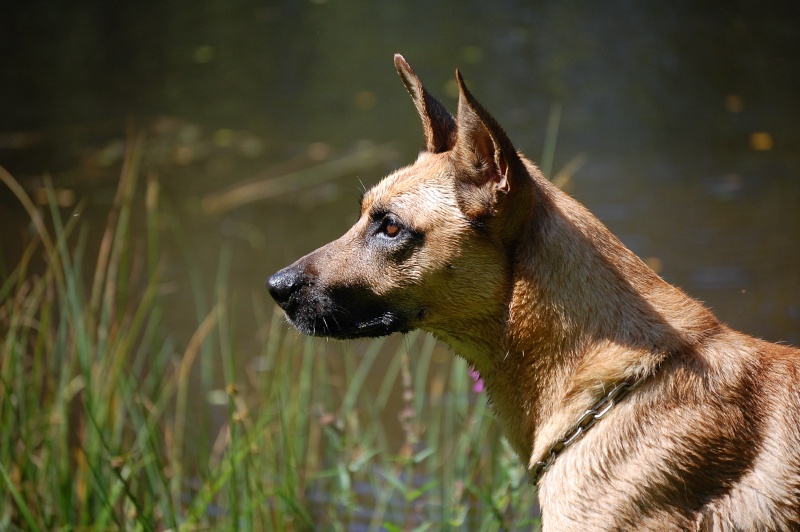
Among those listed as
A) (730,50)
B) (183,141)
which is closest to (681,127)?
(730,50)

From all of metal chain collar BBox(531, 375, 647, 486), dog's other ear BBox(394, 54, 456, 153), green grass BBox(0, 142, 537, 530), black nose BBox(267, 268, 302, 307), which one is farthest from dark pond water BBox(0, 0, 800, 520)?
metal chain collar BBox(531, 375, 647, 486)

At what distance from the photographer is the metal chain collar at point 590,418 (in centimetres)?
283

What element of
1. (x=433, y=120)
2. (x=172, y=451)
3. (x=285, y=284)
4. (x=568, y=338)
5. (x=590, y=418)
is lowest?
(x=172, y=451)

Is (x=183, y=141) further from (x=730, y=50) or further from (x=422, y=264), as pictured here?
(x=422, y=264)

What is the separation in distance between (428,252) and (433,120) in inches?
24.2

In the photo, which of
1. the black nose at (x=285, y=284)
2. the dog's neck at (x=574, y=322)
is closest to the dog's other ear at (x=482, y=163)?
the dog's neck at (x=574, y=322)

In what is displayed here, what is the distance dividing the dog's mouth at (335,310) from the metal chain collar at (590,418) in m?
0.65

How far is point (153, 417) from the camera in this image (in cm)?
411

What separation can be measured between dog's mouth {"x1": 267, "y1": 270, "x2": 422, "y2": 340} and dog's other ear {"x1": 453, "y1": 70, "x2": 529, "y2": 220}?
0.45 m

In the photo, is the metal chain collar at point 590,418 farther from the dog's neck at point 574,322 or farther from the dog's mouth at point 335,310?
the dog's mouth at point 335,310

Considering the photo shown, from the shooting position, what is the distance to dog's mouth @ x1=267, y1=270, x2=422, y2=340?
320cm

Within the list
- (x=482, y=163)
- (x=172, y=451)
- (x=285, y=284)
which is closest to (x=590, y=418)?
(x=482, y=163)

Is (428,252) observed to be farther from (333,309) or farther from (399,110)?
(399,110)

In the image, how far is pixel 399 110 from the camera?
10422 millimetres
